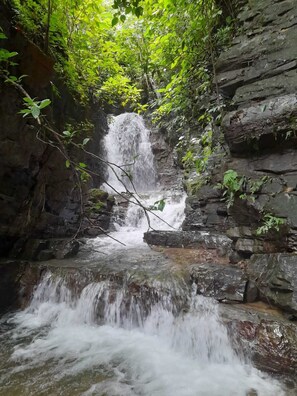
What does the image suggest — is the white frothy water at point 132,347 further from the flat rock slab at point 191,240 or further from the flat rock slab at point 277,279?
the flat rock slab at point 191,240

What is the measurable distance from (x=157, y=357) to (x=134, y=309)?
893 millimetres

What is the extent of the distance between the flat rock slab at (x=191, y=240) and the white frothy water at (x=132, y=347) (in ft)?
7.08

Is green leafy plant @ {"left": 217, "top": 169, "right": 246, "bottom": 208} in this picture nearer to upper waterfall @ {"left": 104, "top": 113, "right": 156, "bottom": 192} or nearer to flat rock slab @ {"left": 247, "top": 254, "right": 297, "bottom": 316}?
flat rock slab @ {"left": 247, "top": 254, "right": 297, "bottom": 316}

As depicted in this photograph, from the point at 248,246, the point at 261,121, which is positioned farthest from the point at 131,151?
the point at 248,246

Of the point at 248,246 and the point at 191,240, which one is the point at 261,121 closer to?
the point at 248,246

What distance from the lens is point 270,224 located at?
3828 millimetres

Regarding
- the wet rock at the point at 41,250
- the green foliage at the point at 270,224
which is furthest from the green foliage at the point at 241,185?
the wet rock at the point at 41,250

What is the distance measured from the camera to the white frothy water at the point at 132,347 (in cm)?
291

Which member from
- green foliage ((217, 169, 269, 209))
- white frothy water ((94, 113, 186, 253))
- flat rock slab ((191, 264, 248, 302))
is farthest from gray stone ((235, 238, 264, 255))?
white frothy water ((94, 113, 186, 253))

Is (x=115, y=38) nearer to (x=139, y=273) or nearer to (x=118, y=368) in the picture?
(x=139, y=273)

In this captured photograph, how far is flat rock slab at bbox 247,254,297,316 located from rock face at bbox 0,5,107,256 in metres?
3.29

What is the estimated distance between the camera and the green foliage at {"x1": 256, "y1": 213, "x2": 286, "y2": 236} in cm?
378

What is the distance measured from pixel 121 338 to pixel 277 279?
8.24ft

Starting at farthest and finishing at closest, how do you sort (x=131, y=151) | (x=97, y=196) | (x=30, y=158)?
(x=131, y=151) → (x=97, y=196) → (x=30, y=158)
